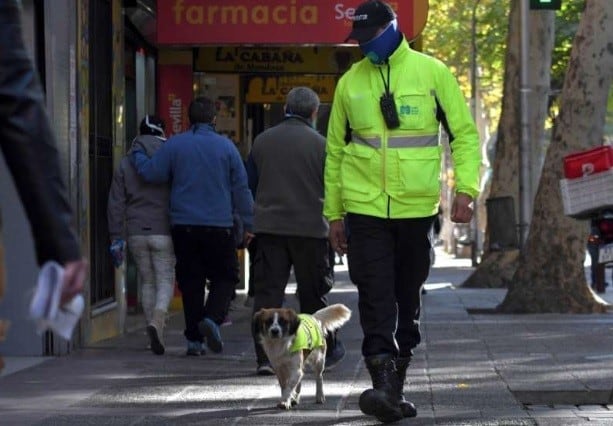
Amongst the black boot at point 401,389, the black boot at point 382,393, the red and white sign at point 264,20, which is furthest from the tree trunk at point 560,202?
the black boot at point 382,393

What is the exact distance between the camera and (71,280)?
2684 mm

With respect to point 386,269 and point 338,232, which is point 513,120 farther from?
point 386,269

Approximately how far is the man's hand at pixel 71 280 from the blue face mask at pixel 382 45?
5.23 m

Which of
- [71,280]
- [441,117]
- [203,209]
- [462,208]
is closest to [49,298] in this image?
[71,280]

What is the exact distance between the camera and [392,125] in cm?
785

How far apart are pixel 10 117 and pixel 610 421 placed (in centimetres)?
588

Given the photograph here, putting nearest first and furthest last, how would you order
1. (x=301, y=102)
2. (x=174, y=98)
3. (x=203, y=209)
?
(x=301, y=102)
(x=203, y=209)
(x=174, y=98)

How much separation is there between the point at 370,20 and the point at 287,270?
301cm

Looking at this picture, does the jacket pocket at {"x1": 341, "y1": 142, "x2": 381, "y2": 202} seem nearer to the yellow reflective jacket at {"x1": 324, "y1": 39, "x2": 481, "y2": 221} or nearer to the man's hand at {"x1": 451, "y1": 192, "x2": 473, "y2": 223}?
the yellow reflective jacket at {"x1": 324, "y1": 39, "x2": 481, "y2": 221}

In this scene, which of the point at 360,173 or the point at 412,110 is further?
the point at 360,173

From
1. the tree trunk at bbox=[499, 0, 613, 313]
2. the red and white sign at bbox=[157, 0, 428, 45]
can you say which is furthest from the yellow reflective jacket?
the tree trunk at bbox=[499, 0, 613, 313]

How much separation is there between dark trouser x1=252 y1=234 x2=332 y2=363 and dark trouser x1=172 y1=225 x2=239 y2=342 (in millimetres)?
1273

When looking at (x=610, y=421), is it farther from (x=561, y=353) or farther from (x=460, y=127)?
(x=561, y=353)

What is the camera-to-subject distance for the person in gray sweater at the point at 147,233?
12.1 m
